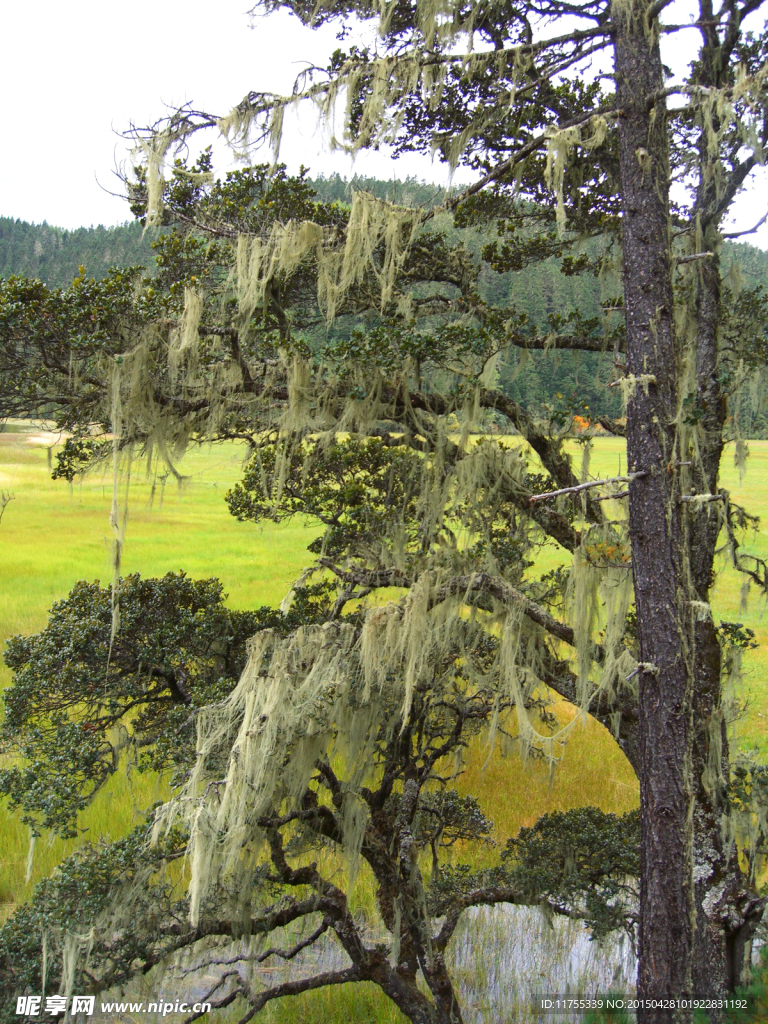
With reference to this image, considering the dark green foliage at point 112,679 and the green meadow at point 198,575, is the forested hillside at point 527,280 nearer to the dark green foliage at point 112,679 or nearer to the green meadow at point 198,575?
the green meadow at point 198,575

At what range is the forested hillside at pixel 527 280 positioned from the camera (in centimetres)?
484

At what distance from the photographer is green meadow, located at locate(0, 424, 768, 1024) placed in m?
5.70

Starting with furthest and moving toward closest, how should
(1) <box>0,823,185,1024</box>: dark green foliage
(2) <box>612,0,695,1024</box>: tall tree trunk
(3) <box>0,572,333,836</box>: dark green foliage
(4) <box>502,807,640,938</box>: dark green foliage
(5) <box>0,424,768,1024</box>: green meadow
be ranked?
(5) <box>0,424,768,1024</box>: green meadow
(4) <box>502,807,640,938</box>: dark green foliage
(3) <box>0,572,333,836</box>: dark green foliage
(1) <box>0,823,185,1024</box>: dark green foliage
(2) <box>612,0,695,1024</box>: tall tree trunk

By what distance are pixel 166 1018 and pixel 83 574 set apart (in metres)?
10.5

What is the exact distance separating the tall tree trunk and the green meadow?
3.32 feet

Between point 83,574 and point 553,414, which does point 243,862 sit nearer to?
point 553,414

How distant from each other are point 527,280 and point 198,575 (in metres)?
8.65

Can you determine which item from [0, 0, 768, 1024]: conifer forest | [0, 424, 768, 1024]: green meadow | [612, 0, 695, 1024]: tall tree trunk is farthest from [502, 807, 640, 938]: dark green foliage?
[612, 0, 695, 1024]: tall tree trunk

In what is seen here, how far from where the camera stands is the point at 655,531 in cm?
355

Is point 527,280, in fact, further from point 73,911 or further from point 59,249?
point 59,249

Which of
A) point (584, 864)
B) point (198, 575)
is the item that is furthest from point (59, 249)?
point (584, 864)

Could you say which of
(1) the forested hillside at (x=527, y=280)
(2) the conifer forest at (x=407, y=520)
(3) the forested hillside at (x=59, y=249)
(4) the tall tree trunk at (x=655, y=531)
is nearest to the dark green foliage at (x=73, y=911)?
(2) the conifer forest at (x=407, y=520)

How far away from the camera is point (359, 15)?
15.8 feet

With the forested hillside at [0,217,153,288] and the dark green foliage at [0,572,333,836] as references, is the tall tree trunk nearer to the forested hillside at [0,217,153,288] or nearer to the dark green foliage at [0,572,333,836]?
the dark green foliage at [0,572,333,836]
